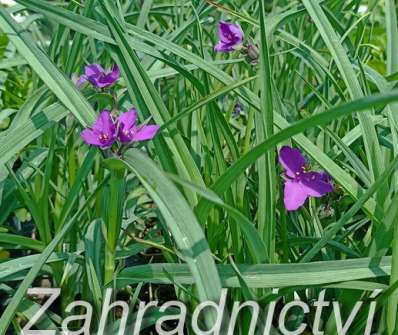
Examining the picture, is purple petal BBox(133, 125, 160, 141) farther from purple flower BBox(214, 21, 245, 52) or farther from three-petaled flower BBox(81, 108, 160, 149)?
purple flower BBox(214, 21, 245, 52)

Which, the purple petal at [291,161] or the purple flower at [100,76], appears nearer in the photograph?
the purple petal at [291,161]

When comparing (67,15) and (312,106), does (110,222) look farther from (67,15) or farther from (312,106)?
(312,106)

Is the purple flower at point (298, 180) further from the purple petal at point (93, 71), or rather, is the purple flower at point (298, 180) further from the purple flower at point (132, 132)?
the purple petal at point (93, 71)

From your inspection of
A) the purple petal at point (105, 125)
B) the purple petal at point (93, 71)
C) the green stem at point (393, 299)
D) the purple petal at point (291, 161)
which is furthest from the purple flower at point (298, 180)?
the purple petal at point (93, 71)

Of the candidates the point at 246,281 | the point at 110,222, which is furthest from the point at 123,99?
the point at 246,281

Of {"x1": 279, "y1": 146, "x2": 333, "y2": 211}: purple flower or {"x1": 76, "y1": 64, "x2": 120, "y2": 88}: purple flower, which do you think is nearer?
{"x1": 279, "y1": 146, "x2": 333, "y2": 211}: purple flower

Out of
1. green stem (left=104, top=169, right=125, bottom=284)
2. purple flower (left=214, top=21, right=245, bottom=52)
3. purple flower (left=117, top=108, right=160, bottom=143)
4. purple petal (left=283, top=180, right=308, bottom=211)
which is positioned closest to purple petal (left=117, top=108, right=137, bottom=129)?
purple flower (left=117, top=108, right=160, bottom=143)
